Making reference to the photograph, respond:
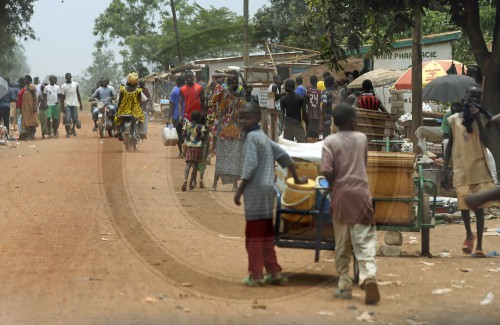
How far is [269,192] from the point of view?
24.8ft

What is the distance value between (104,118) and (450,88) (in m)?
10.7

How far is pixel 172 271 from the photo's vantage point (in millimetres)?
8047

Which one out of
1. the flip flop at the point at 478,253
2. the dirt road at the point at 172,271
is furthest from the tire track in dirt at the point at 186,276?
the flip flop at the point at 478,253

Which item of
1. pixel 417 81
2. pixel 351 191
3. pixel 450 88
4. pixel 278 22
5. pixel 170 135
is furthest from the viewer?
pixel 278 22

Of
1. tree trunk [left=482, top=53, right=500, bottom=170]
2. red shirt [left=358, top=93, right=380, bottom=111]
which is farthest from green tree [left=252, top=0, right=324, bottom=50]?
red shirt [left=358, top=93, right=380, bottom=111]

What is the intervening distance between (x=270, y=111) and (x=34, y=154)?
5.46 meters

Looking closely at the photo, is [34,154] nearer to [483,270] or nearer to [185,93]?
[185,93]

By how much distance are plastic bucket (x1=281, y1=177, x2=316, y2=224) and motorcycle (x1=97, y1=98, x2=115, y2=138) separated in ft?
52.8

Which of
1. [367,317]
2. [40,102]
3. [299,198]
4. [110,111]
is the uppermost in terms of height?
[40,102]

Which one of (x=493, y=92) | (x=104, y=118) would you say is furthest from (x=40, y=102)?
(x=493, y=92)

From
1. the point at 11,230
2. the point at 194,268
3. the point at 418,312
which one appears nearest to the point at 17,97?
the point at 11,230

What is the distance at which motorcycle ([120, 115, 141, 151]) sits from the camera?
65.7ft

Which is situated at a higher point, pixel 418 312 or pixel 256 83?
pixel 256 83

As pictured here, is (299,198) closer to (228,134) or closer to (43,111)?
(228,134)
